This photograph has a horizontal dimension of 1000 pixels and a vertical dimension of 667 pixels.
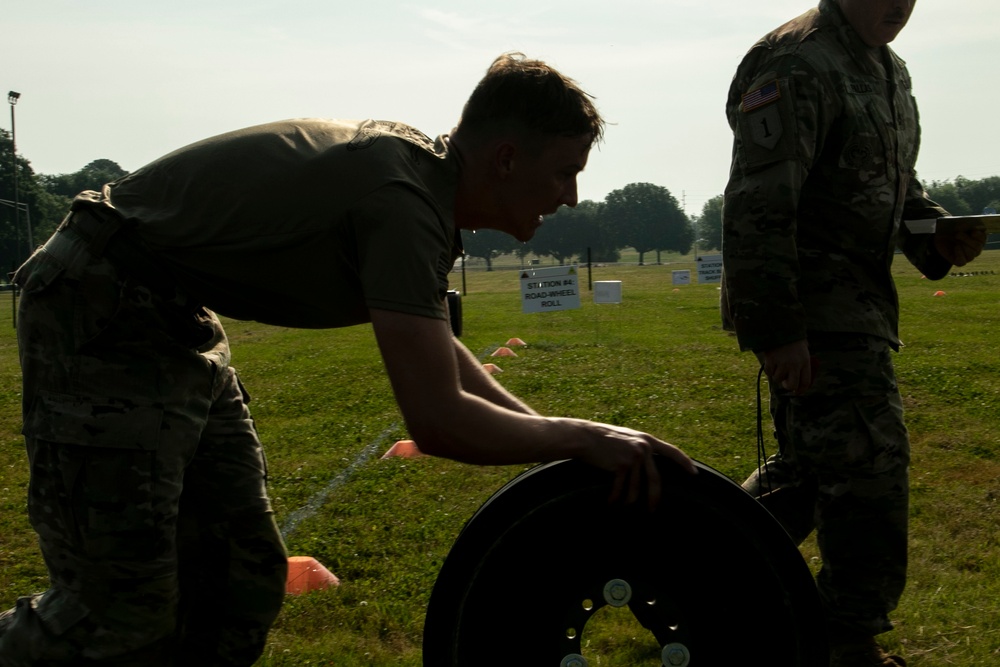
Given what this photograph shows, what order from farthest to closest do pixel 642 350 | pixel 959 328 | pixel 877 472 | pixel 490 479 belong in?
pixel 959 328, pixel 642 350, pixel 490 479, pixel 877 472

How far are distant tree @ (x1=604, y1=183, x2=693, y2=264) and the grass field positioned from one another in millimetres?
110483

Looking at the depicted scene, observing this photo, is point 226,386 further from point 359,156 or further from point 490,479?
point 490,479

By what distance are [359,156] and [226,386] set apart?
943 millimetres

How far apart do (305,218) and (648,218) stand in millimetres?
128410

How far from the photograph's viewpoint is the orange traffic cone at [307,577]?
4590mm

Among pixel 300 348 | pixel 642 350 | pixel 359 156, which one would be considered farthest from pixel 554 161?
pixel 300 348

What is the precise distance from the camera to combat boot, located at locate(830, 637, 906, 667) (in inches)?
133

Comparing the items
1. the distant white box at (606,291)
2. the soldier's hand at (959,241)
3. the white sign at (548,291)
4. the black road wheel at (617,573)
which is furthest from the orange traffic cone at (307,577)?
the distant white box at (606,291)

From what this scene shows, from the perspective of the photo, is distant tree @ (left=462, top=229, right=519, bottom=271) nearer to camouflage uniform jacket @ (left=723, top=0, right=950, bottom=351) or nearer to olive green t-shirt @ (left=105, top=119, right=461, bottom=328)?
camouflage uniform jacket @ (left=723, top=0, right=950, bottom=351)

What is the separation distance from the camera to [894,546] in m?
3.38

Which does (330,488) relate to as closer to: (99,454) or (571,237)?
(99,454)

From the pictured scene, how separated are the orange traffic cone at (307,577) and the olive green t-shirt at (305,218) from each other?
2.33 metres

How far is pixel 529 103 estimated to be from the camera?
235cm

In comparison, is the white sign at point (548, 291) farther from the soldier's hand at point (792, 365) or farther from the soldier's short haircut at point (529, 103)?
the soldier's short haircut at point (529, 103)
